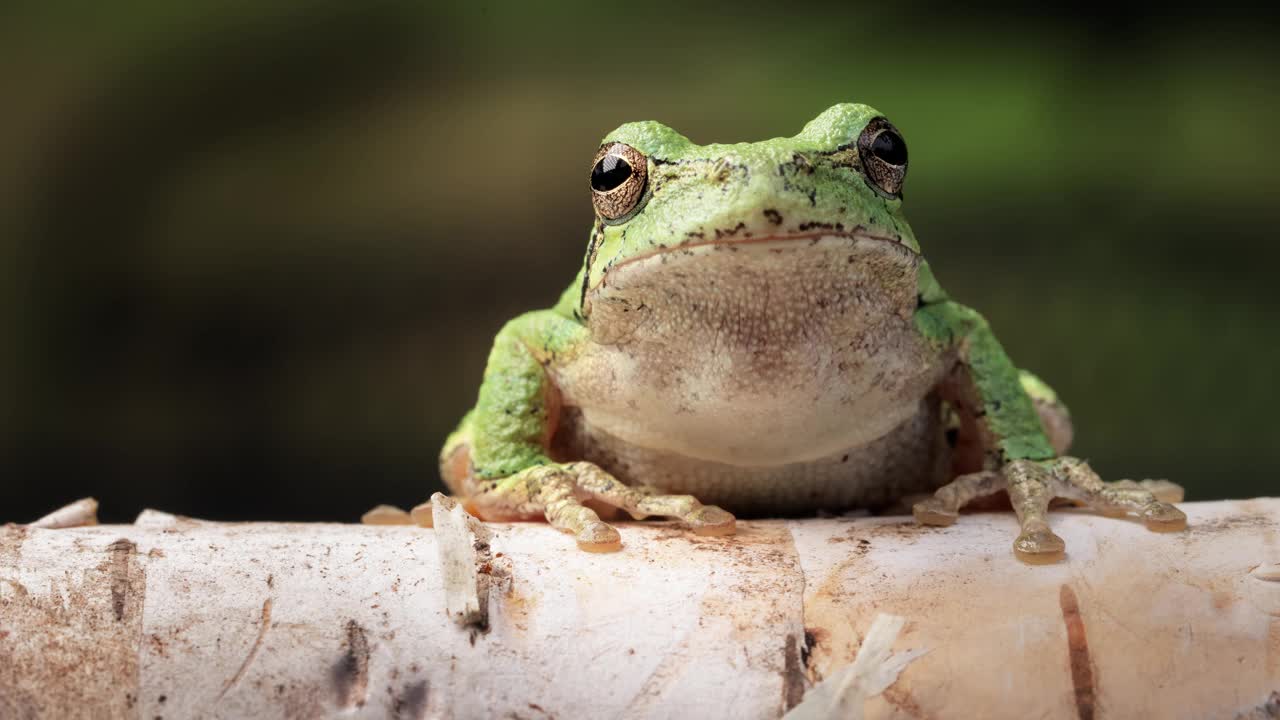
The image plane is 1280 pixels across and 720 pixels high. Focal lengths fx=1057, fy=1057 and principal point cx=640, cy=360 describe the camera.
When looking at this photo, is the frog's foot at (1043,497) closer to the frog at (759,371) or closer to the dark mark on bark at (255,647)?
the frog at (759,371)

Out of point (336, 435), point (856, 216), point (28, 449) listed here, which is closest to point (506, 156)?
point (336, 435)

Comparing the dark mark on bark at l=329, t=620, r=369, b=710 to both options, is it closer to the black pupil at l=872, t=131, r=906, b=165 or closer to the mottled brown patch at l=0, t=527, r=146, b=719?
the mottled brown patch at l=0, t=527, r=146, b=719

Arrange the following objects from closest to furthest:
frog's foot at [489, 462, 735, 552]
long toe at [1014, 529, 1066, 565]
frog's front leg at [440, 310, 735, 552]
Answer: long toe at [1014, 529, 1066, 565] < frog's foot at [489, 462, 735, 552] < frog's front leg at [440, 310, 735, 552]

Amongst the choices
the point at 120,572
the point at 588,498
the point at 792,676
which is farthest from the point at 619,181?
the point at 120,572

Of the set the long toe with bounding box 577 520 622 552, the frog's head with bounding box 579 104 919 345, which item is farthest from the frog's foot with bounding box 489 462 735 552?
the frog's head with bounding box 579 104 919 345

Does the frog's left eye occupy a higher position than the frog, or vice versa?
the frog's left eye

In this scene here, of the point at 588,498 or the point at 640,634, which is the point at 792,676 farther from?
the point at 588,498
